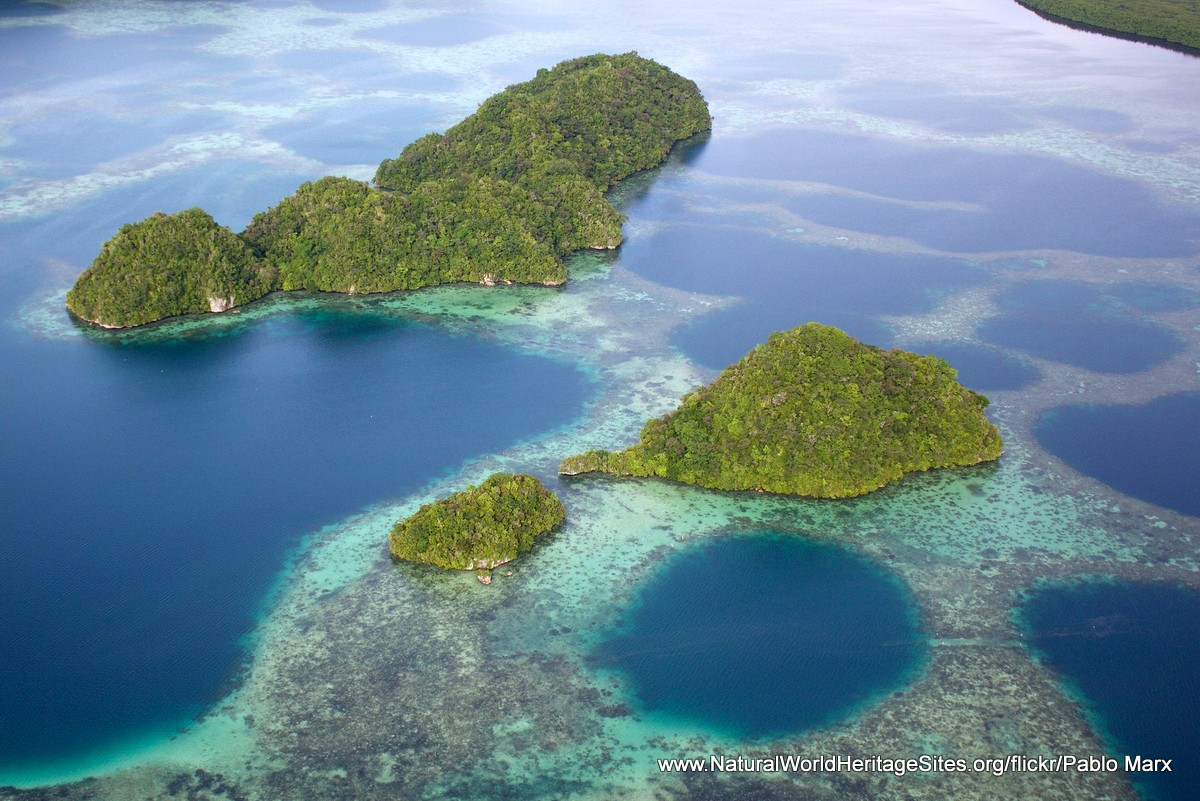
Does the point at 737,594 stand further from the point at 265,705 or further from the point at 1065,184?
the point at 1065,184

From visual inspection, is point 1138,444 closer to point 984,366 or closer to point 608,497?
point 984,366

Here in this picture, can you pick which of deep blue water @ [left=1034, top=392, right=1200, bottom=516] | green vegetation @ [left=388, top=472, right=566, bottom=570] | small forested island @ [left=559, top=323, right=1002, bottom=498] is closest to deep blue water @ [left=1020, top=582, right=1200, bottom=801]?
deep blue water @ [left=1034, top=392, right=1200, bottom=516]

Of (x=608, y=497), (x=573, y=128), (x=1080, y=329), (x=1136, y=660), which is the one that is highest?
(x=573, y=128)

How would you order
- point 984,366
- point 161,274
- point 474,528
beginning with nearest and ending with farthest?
point 474,528
point 984,366
point 161,274

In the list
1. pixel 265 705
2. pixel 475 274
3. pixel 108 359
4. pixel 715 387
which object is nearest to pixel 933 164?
pixel 475 274

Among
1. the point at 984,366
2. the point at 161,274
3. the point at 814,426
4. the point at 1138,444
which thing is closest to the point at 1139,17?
the point at 984,366

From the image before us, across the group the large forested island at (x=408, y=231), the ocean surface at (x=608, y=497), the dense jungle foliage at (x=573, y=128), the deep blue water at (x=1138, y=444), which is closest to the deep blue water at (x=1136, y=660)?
the ocean surface at (x=608, y=497)
